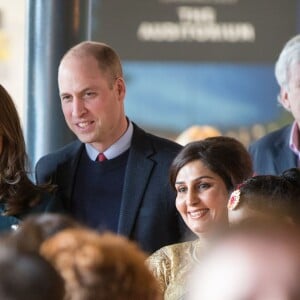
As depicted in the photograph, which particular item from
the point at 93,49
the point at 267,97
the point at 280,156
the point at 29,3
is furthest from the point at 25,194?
the point at 267,97

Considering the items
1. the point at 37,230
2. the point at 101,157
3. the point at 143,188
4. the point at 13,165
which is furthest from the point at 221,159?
the point at 37,230

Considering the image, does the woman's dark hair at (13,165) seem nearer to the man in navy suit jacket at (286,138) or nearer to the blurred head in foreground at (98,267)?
the man in navy suit jacket at (286,138)

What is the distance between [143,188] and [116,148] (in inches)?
6.3

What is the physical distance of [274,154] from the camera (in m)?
3.90

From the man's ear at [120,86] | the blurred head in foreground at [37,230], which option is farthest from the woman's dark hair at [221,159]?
the blurred head in foreground at [37,230]

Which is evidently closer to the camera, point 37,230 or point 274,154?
point 37,230

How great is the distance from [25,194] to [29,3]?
5.12ft

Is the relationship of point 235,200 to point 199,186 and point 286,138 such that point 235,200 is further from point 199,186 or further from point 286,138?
point 286,138

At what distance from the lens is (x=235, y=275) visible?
137cm

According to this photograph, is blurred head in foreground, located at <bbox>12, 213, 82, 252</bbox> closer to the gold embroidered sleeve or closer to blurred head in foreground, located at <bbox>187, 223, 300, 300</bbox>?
blurred head in foreground, located at <bbox>187, 223, 300, 300</bbox>

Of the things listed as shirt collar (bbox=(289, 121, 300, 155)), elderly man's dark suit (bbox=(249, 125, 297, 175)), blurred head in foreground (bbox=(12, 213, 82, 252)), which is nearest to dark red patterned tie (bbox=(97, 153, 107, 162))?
elderly man's dark suit (bbox=(249, 125, 297, 175))

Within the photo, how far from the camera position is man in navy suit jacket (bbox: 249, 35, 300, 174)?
3.87 meters

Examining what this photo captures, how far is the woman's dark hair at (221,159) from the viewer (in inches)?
127

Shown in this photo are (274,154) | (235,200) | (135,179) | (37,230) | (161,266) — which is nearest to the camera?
(37,230)
